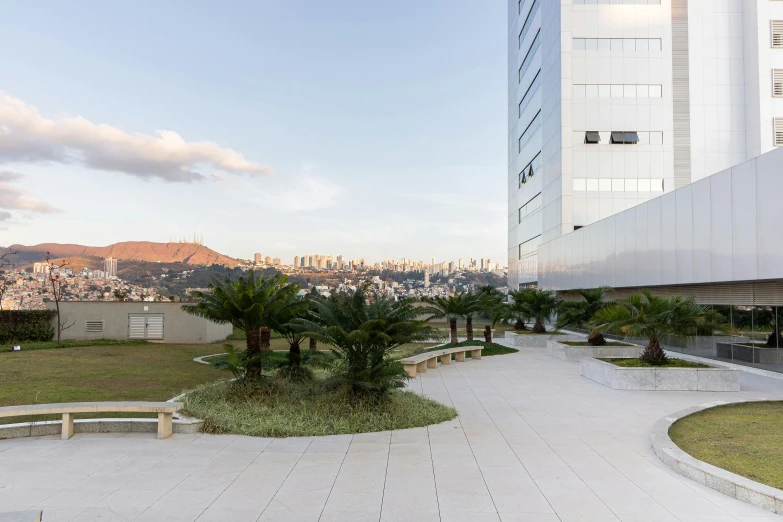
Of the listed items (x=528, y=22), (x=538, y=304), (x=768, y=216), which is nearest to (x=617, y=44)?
(x=528, y=22)

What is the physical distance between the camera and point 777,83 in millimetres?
32844

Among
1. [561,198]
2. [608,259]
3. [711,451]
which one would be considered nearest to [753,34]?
[561,198]

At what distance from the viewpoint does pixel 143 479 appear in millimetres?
6430

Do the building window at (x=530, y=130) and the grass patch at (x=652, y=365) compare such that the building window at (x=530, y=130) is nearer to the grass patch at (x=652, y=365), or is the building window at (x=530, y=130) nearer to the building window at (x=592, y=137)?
the building window at (x=592, y=137)

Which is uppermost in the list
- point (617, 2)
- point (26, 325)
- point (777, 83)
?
point (617, 2)

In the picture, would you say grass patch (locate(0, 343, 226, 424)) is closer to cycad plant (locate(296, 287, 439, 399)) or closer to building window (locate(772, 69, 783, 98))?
cycad plant (locate(296, 287, 439, 399))

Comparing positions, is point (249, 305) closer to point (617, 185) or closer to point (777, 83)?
point (617, 185)

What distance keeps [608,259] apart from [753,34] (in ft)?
64.3

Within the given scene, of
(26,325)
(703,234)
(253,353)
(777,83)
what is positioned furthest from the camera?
(777,83)

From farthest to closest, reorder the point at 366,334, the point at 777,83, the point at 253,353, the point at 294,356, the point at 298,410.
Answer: the point at 777,83, the point at 294,356, the point at 253,353, the point at 298,410, the point at 366,334

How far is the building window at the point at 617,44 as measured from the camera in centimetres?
3497

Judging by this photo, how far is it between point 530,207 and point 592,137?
32.6 ft

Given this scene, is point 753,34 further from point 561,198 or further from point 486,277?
point 486,277

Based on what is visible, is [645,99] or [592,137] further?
[592,137]
